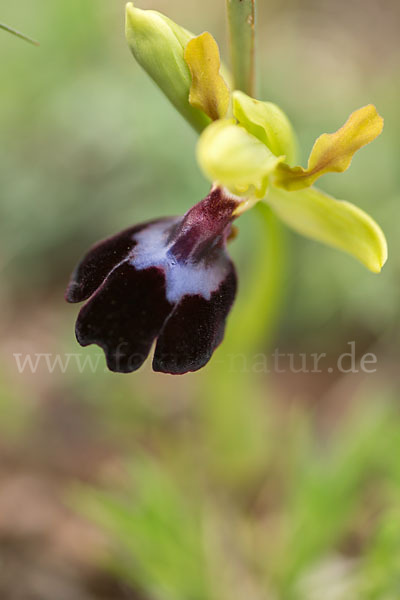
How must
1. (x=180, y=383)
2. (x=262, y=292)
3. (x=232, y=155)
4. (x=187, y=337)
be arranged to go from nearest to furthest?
1. (x=232, y=155)
2. (x=187, y=337)
3. (x=262, y=292)
4. (x=180, y=383)

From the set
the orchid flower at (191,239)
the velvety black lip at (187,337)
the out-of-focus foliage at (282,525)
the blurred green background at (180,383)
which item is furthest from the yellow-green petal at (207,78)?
the out-of-focus foliage at (282,525)

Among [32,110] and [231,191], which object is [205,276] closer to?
[231,191]

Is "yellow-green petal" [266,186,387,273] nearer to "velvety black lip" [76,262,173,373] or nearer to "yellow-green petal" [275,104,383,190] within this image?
"yellow-green petal" [275,104,383,190]

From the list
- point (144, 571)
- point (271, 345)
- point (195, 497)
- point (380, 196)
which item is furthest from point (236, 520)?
point (380, 196)

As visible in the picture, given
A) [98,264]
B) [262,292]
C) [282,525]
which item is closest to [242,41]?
[98,264]

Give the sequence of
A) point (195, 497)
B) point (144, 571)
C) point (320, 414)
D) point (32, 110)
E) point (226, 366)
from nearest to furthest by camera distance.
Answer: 1. point (144, 571)
2. point (226, 366)
3. point (195, 497)
4. point (320, 414)
5. point (32, 110)

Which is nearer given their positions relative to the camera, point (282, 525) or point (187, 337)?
point (187, 337)

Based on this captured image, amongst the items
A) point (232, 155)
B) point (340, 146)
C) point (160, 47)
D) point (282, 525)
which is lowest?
point (282, 525)

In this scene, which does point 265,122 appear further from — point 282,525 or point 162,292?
point 282,525
